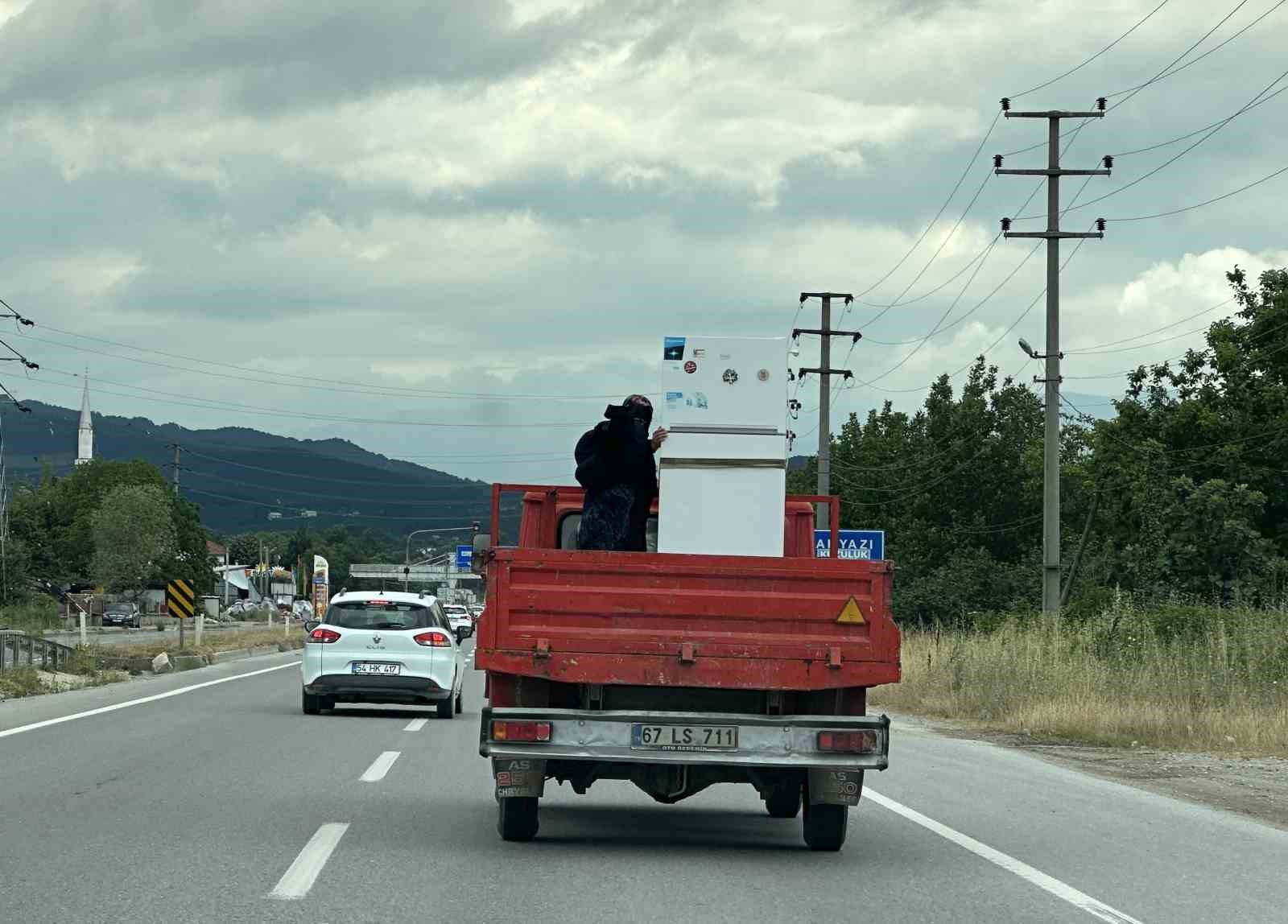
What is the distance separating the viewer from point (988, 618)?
4194cm

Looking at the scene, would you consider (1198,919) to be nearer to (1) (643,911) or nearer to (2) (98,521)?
(1) (643,911)

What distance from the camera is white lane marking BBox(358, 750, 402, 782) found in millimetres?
13930

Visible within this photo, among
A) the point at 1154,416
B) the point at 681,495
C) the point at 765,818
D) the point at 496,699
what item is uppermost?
the point at 1154,416

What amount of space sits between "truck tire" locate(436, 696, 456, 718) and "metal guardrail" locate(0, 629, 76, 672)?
997 centimetres

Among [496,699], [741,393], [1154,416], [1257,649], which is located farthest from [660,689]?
[1154,416]

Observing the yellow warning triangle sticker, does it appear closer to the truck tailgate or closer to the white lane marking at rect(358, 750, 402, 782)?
the truck tailgate

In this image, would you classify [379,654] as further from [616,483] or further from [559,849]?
[559,849]

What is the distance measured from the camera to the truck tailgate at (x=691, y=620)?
948 centimetres

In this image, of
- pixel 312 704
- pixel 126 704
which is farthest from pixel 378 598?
pixel 126 704

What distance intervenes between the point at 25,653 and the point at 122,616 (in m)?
71.3

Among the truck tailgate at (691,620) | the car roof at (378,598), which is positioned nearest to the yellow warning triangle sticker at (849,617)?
the truck tailgate at (691,620)

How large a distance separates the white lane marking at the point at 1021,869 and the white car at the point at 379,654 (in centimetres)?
964

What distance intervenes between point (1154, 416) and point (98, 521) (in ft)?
310

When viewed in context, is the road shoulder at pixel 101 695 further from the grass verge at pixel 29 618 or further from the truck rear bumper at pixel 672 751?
the grass verge at pixel 29 618
